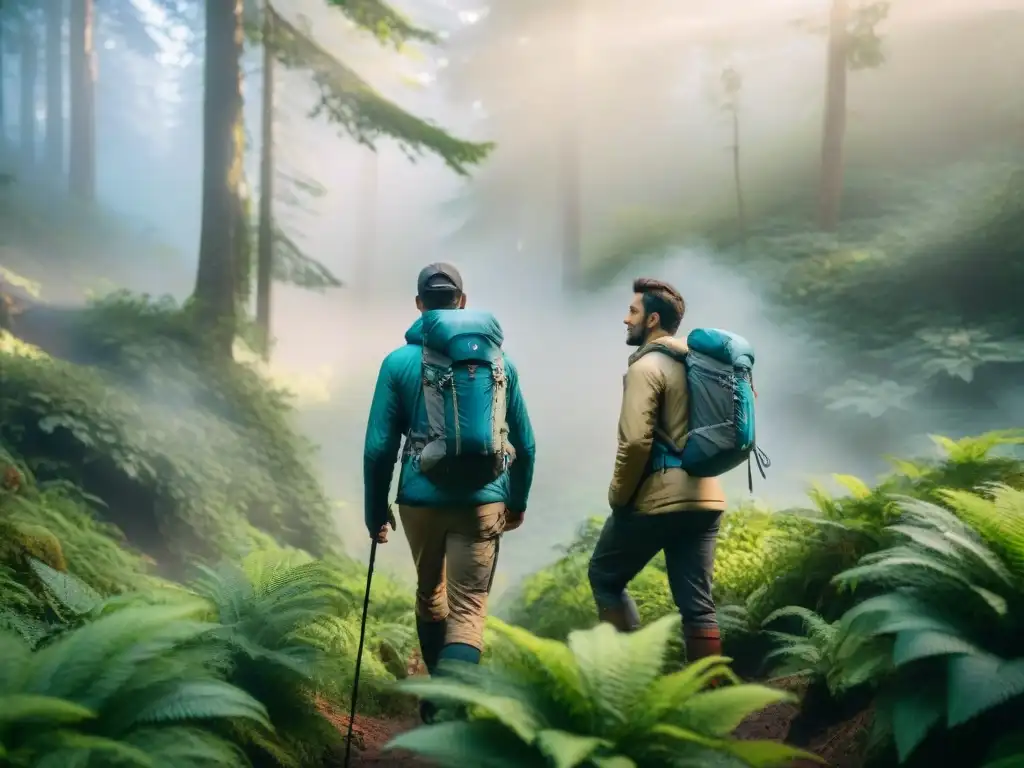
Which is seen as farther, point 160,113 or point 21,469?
point 160,113

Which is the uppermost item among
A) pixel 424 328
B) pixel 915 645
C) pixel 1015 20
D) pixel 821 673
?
pixel 1015 20

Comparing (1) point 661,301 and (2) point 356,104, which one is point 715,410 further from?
(2) point 356,104

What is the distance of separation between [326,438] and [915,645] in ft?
26.3

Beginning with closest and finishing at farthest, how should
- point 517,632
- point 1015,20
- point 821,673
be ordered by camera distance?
point 517,632 → point 821,673 → point 1015,20

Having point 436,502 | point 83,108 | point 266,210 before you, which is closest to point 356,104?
point 266,210

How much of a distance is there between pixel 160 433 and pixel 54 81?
278 inches

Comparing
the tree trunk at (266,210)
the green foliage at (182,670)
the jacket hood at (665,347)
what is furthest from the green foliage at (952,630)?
the tree trunk at (266,210)

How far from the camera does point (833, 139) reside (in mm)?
8797

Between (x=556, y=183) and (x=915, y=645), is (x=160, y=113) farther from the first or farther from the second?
(x=915, y=645)

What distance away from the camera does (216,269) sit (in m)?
9.02

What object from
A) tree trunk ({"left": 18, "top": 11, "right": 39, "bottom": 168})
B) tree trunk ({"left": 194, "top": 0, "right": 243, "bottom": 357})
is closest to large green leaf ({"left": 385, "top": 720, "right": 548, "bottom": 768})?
tree trunk ({"left": 194, "top": 0, "right": 243, "bottom": 357})

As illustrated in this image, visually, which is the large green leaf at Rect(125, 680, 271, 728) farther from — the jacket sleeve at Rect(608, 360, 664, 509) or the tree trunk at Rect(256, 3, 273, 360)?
the tree trunk at Rect(256, 3, 273, 360)

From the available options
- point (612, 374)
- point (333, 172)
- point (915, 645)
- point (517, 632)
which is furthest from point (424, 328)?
point (333, 172)

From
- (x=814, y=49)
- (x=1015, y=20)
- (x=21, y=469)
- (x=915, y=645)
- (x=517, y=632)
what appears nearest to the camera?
(x=915, y=645)
